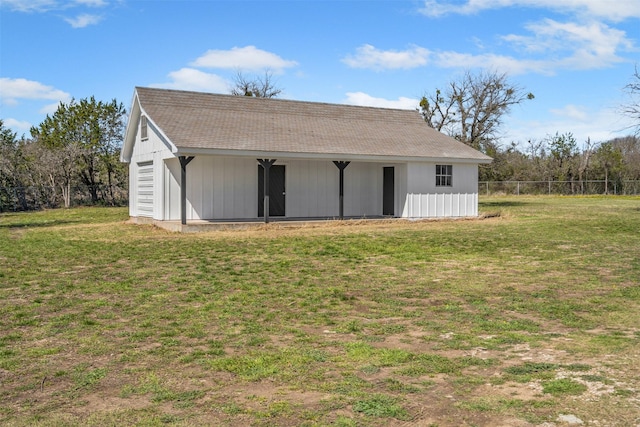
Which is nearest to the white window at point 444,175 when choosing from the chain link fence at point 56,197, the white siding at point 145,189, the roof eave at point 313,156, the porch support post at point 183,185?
the roof eave at point 313,156

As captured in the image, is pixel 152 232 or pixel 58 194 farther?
→ pixel 58 194

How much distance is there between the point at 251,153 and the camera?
18.2 meters

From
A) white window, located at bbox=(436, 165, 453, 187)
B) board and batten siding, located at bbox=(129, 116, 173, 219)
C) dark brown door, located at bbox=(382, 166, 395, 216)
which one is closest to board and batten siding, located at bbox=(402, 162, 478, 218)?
white window, located at bbox=(436, 165, 453, 187)

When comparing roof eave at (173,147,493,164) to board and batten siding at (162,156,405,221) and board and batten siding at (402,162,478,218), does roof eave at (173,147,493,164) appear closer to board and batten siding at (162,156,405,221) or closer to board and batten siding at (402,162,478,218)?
board and batten siding at (402,162,478,218)

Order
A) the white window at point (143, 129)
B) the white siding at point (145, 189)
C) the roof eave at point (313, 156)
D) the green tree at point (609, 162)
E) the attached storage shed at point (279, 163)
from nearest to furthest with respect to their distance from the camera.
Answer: the roof eave at point (313, 156), the attached storage shed at point (279, 163), the white siding at point (145, 189), the white window at point (143, 129), the green tree at point (609, 162)

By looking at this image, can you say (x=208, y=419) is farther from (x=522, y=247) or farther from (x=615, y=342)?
(x=522, y=247)

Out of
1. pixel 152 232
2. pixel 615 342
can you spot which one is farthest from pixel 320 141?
pixel 615 342

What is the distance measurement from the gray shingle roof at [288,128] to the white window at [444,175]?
1.78 ft

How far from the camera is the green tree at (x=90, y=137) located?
34031mm

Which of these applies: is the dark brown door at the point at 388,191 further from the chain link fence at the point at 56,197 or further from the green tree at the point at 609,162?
the green tree at the point at 609,162

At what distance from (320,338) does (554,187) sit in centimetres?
4569

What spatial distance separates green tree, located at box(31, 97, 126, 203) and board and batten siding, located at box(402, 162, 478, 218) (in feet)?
65.6

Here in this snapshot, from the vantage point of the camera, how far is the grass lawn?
13.5ft

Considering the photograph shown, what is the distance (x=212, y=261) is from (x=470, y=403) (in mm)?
7797
